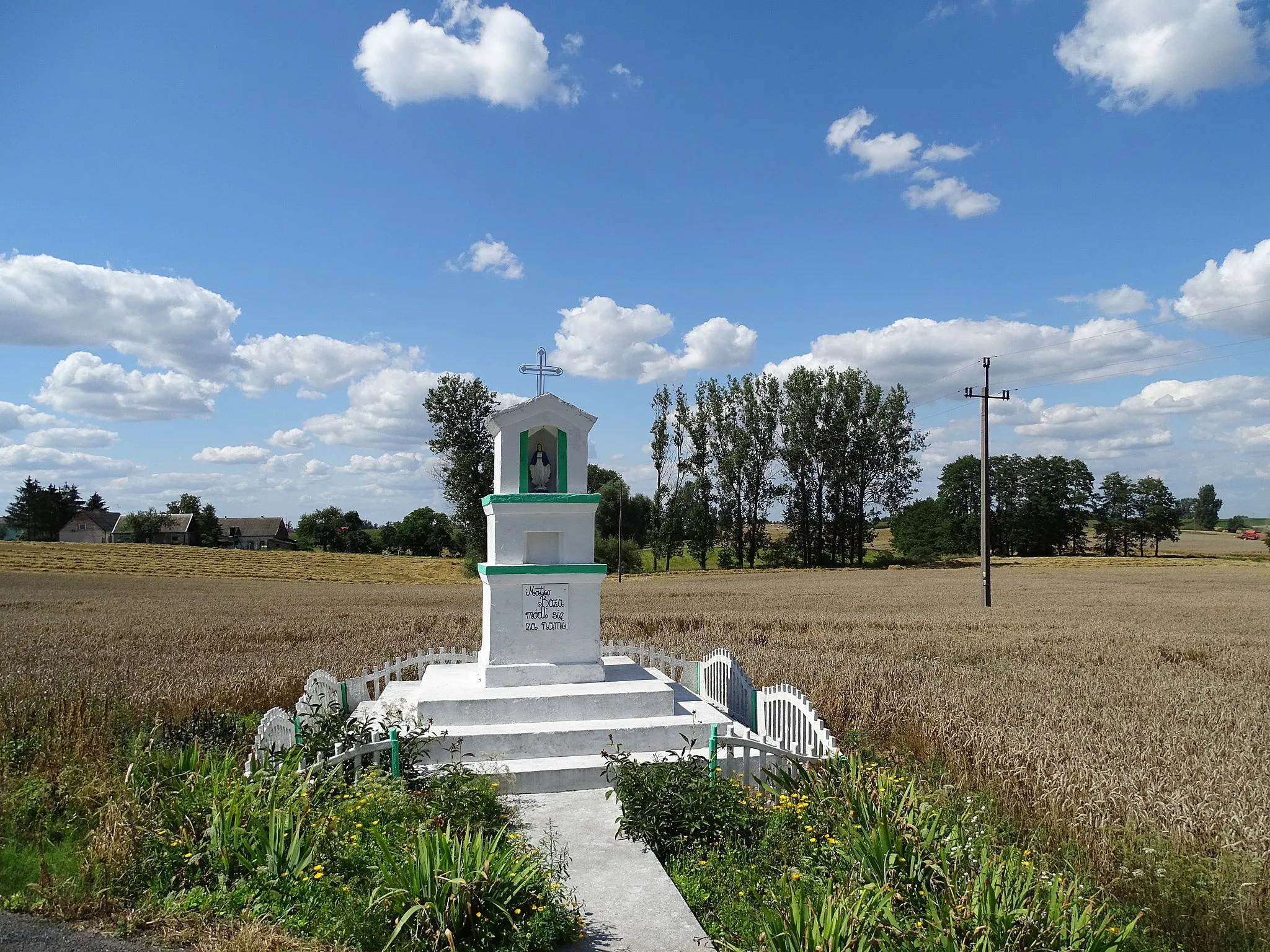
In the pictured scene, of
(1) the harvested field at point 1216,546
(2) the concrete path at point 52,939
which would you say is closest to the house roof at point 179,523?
(2) the concrete path at point 52,939

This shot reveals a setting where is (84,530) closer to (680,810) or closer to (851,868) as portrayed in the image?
(680,810)

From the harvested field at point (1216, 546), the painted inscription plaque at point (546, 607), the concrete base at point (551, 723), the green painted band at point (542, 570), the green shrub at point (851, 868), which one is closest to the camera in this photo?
the green shrub at point (851, 868)

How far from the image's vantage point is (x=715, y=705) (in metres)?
12.0

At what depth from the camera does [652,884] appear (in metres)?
6.23

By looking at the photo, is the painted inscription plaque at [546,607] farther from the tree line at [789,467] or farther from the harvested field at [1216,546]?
the harvested field at [1216,546]

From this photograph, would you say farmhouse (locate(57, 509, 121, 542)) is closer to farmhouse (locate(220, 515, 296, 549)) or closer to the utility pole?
farmhouse (locate(220, 515, 296, 549))

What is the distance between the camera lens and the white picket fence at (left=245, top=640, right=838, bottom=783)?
25.6 ft

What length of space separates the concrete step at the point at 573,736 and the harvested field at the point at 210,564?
44940 mm

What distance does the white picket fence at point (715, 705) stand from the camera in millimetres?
7816

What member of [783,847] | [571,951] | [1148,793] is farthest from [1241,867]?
[571,951]

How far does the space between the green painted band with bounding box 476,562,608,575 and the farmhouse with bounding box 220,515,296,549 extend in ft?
380

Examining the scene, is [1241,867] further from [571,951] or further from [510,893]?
[510,893]

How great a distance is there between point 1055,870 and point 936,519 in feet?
258

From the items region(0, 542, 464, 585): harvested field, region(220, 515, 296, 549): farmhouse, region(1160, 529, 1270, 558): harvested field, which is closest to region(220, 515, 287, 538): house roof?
region(220, 515, 296, 549): farmhouse
